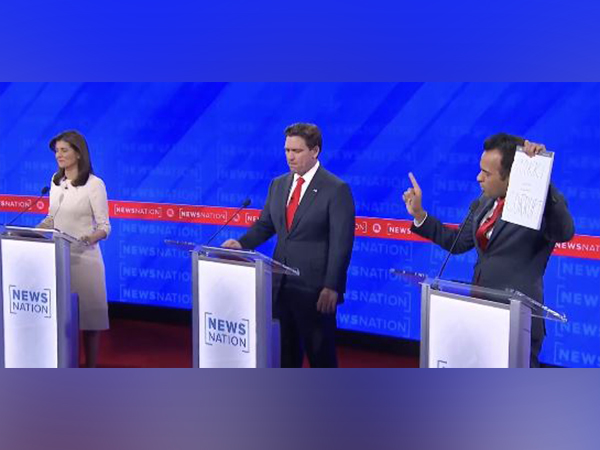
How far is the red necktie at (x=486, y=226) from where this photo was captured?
169 inches

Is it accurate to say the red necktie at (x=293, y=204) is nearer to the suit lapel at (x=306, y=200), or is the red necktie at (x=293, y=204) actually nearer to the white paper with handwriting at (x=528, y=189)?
the suit lapel at (x=306, y=200)

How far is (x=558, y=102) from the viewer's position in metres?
5.09

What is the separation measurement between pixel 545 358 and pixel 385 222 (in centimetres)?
125

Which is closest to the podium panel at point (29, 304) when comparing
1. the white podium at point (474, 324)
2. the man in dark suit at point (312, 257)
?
the man in dark suit at point (312, 257)

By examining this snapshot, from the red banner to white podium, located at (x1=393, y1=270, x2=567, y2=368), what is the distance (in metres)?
1.46

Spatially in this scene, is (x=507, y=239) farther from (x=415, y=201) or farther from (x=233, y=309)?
(x=233, y=309)

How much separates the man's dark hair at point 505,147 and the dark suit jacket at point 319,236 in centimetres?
99

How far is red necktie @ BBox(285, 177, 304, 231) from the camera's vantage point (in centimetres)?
516

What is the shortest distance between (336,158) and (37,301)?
199 cm

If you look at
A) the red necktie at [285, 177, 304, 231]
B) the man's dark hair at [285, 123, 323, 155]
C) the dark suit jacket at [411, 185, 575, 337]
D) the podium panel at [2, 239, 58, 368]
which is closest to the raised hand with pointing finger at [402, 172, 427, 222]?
the dark suit jacket at [411, 185, 575, 337]

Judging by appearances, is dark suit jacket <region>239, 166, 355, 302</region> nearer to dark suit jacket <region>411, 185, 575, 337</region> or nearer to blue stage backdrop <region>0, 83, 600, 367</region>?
blue stage backdrop <region>0, 83, 600, 367</region>

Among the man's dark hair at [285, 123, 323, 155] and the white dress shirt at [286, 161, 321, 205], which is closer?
the white dress shirt at [286, 161, 321, 205]

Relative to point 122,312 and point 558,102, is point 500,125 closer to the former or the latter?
point 558,102

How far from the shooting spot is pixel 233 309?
4.84 m
